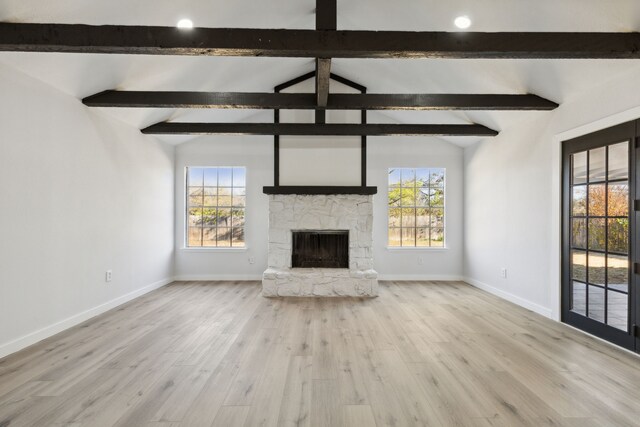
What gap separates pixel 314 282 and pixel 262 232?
5.28ft

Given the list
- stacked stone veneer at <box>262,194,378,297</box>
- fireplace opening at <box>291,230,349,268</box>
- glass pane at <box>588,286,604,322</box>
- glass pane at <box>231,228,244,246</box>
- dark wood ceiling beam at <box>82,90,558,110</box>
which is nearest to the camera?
glass pane at <box>588,286,604,322</box>

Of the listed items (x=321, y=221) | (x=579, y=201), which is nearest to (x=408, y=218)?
(x=321, y=221)

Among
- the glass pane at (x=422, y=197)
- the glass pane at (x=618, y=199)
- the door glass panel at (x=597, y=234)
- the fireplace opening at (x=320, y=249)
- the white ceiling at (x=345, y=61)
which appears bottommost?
the fireplace opening at (x=320, y=249)

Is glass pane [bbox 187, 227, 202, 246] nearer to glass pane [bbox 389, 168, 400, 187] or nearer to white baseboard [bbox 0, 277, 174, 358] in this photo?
white baseboard [bbox 0, 277, 174, 358]

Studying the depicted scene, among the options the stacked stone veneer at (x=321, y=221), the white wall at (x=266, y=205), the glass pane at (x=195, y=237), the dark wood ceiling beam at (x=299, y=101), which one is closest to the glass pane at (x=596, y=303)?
the dark wood ceiling beam at (x=299, y=101)

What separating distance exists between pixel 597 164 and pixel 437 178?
3.02m

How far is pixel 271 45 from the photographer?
2.46 metres

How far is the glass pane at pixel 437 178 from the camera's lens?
634 cm

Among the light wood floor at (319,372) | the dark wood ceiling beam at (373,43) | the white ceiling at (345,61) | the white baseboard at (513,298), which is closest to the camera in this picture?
the light wood floor at (319,372)

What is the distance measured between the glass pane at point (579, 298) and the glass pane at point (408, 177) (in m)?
3.19

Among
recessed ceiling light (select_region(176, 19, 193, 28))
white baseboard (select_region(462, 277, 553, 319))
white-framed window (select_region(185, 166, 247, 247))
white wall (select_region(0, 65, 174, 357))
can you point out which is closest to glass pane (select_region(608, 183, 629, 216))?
white baseboard (select_region(462, 277, 553, 319))

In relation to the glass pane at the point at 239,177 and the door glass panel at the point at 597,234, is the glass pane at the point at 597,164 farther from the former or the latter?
the glass pane at the point at 239,177

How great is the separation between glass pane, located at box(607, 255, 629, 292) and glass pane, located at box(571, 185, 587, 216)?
22.1 inches

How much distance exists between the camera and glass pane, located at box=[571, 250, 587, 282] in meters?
3.51
